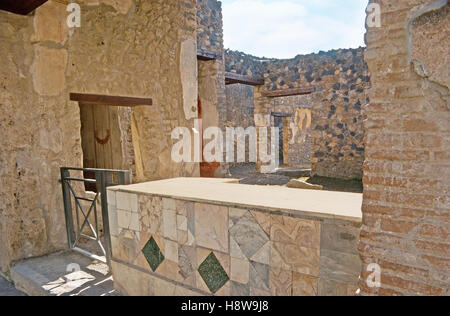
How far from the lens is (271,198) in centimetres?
215

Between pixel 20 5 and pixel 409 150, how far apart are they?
12.2ft

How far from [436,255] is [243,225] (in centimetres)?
103

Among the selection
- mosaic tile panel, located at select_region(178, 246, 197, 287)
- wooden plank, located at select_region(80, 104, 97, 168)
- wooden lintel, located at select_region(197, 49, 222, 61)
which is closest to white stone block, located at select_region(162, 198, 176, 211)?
mosaic tile panel, located at select_region(178, 246, 197, 287)

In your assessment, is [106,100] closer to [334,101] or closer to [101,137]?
[101,137]

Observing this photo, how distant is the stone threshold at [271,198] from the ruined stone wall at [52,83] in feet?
4.38

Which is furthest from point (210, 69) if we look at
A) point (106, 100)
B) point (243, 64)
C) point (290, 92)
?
point (106, 100)

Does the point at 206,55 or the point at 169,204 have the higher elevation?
the point at 206,55

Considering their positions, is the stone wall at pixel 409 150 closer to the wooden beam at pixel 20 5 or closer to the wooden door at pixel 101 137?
the wooden beam at pixel 20 5

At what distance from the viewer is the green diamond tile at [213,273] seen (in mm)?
2109

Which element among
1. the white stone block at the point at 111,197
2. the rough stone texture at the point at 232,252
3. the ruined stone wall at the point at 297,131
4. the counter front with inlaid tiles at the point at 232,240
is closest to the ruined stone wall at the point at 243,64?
the ruined stone wall at the point at 297,131

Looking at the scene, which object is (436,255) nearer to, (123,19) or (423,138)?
(423,138)

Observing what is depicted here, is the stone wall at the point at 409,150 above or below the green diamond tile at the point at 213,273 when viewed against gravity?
above

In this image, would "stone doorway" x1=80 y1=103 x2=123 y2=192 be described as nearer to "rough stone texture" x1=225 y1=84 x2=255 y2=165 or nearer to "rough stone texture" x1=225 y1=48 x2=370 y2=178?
"rough stone texture" x1=225 y1=48 x2=370 y2=178
